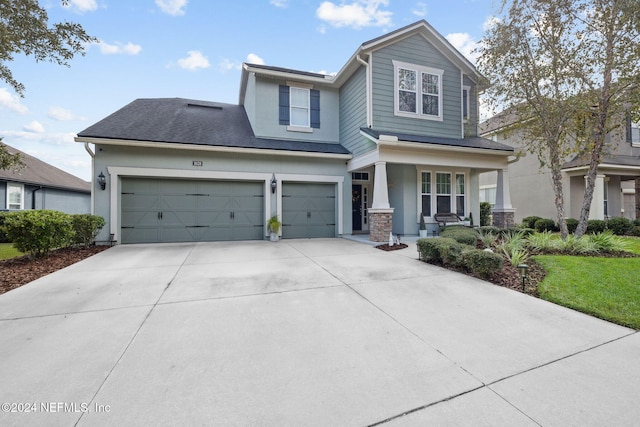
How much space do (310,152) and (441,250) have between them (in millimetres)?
Result: 6013

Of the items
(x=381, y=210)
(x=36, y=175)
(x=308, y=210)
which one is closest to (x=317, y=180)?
(x=308, y=210)

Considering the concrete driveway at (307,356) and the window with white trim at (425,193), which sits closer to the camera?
the concrete driveway at (307,356)

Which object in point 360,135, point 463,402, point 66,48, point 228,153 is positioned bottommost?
point 463,402

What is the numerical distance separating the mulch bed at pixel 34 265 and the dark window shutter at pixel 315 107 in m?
8.57

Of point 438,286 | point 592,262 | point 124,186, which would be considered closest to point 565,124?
point 592,262

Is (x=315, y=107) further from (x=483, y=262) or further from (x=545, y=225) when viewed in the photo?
(x=545, y=225)

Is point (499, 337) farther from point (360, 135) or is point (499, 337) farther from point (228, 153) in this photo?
point (228, 153)

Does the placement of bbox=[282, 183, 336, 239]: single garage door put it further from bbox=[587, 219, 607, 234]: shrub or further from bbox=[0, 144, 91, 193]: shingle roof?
bbox=[0, 144, 91, 193]: shingle roof

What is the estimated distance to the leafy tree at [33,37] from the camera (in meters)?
5.48

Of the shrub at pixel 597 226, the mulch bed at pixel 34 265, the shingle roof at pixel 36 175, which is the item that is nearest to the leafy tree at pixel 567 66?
the shrub at pixel 597 226

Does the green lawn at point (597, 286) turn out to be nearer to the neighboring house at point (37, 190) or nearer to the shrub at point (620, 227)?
the shrub at point (620, 227)

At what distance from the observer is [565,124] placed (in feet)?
24.7

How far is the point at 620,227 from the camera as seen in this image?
11328 mm

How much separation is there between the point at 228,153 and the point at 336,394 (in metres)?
8.99
